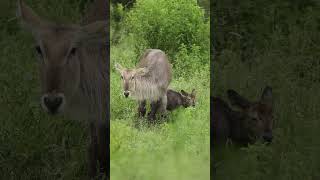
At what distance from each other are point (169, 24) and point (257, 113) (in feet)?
4.13

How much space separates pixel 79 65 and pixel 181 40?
1.03 meters

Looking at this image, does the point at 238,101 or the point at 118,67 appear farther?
the point at 238,101

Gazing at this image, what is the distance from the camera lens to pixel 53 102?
23.0ft

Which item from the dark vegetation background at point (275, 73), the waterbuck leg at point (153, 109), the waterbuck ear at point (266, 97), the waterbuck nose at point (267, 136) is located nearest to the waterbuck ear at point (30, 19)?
the waterbuck leg at point (153, 109)

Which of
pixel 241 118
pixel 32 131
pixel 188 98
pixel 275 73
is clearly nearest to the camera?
pixel 188 98

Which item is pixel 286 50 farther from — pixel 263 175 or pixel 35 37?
pixel 35 37

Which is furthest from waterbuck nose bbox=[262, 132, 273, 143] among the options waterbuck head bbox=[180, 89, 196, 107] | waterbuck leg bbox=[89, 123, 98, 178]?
waterbuck leg bbox=[89, 123, 98, 178]

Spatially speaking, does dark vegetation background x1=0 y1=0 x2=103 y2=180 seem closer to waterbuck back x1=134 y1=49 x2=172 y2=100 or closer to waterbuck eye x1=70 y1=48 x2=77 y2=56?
waterbuck eye x1=70 y1=48 x2=77 y2=56

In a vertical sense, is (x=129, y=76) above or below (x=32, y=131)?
above

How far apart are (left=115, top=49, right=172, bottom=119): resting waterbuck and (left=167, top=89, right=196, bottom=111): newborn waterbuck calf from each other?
2.1 inches

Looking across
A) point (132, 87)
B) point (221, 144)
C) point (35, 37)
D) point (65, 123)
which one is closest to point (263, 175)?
point (221, 144)

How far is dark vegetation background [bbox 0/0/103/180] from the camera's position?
7.24 meters

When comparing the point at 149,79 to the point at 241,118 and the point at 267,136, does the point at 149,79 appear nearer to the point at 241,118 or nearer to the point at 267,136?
the point at 241,118

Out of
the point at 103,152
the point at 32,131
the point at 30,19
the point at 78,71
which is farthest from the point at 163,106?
the point at 30,19
